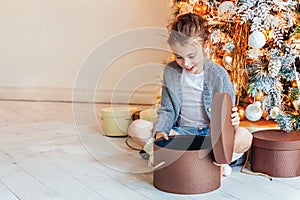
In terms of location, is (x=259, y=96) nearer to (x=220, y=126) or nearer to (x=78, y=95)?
(x=220, y=126)

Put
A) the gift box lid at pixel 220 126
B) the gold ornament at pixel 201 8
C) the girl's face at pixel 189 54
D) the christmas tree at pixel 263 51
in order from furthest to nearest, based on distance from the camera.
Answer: the gold ornament at pixel 201 8 < the christmas tree at pixel 263 51 < the girl's face at pixel 189 54 < the gift box lid at pixel 220 126

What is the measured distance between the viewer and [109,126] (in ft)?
7.75

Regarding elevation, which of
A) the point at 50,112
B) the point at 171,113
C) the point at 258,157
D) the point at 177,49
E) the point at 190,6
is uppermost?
the point at 190,6

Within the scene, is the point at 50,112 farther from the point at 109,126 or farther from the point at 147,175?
the point at 147,175

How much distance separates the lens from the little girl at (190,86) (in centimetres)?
167

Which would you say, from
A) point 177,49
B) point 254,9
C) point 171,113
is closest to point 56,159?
point 171,113

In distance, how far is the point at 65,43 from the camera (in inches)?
138

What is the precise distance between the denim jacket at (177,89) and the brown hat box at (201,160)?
0.22 m

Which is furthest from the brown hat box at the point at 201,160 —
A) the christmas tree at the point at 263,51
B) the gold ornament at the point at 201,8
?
the gold ornament at the point at 201,8

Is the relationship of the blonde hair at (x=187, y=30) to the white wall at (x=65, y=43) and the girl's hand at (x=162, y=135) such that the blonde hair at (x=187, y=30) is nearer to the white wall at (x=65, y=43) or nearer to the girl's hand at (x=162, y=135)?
the girl's hand at (x=162, y=135)

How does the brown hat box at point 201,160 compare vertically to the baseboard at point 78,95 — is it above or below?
above

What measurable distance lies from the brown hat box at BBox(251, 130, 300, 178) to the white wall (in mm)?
1613

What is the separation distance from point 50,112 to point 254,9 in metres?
1.73

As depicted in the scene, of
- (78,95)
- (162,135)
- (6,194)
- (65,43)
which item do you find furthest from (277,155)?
(65,43)
